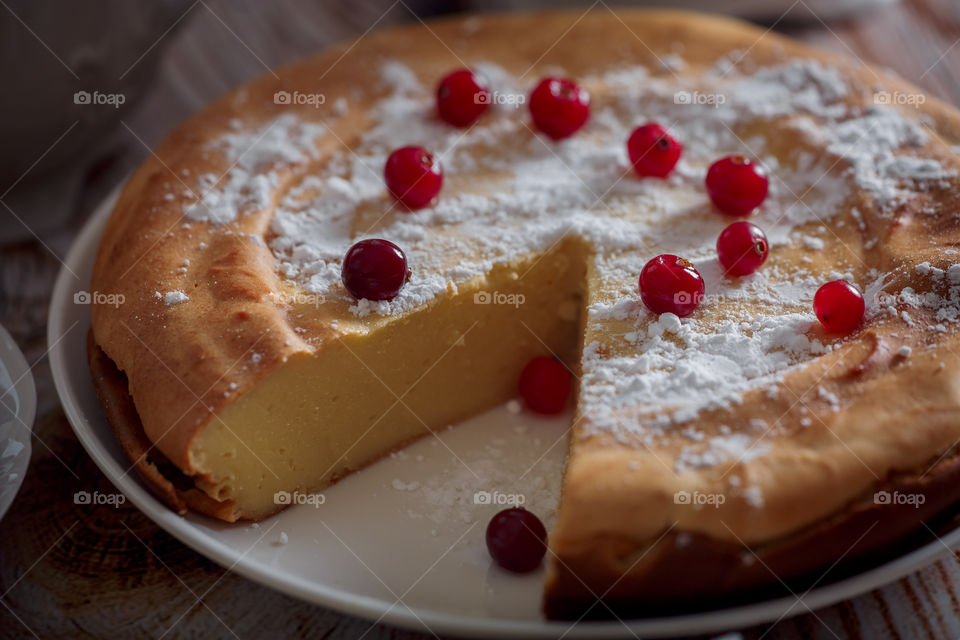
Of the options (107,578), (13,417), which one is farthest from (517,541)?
(13,417)

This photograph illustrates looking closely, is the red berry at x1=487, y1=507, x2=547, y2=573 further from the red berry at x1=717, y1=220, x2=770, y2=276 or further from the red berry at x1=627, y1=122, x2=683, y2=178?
the red berry at x1=627, y1=122, x2=683, y2=178

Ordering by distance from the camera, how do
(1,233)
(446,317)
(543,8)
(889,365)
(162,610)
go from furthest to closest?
(543,8) → (1,233) → (446,317) → (162,610) → (889,365)

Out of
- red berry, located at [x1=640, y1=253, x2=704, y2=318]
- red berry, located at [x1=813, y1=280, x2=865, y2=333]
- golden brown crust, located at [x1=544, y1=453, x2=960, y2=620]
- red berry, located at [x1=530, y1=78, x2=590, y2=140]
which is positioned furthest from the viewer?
red berry, located at [x1=530, y1=78, x2=590, y2=140]

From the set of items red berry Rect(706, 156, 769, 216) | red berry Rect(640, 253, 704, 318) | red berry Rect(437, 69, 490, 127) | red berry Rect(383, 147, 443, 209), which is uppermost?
red berry Rect(437, 69, 490, 127)

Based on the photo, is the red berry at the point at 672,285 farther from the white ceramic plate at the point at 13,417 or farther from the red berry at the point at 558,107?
the white ceramic plate at the point at 13,417

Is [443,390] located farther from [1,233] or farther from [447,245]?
[1,233]

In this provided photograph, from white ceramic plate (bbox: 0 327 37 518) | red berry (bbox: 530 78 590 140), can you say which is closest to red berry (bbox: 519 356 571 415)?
red berry (bbox: 530 78 590 140)

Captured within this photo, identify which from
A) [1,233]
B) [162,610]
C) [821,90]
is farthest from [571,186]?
[1,233]
